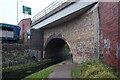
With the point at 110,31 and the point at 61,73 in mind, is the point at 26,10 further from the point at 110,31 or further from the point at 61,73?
the point at 110,31

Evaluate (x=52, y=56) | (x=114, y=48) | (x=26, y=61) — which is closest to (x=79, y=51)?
(x=114, y=48)

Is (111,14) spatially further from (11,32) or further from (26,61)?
(11,32)

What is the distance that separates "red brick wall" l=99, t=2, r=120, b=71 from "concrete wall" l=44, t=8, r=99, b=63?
42.8 inches

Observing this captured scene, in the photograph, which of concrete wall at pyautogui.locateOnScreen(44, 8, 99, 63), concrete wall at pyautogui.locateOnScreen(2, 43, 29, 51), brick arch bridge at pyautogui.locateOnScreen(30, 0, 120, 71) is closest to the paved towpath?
concrete wall at pyautogui.locateOnScreen(44, 8, 99, 63)

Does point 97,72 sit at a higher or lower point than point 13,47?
lower

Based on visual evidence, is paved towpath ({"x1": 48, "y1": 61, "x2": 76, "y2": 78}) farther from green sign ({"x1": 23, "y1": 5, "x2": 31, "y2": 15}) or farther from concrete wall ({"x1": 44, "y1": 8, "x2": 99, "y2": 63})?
green sign ({"x1": 23, "y1": 5, "x2": 31, "y2": 15})

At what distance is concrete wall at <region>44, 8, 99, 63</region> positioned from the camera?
786cm

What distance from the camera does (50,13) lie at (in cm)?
1268

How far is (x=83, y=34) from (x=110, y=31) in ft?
12.0

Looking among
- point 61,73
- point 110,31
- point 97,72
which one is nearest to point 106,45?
point 110,31

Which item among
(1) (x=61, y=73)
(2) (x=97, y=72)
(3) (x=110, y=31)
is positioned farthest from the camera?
(1) (x=61, y=73)

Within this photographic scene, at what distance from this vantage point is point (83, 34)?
30.9 ft

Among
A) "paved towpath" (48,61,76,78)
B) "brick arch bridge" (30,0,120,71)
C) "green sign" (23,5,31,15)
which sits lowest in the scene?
"paved towpath" (48,61,76,78)

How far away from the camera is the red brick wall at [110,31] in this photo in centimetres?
518
